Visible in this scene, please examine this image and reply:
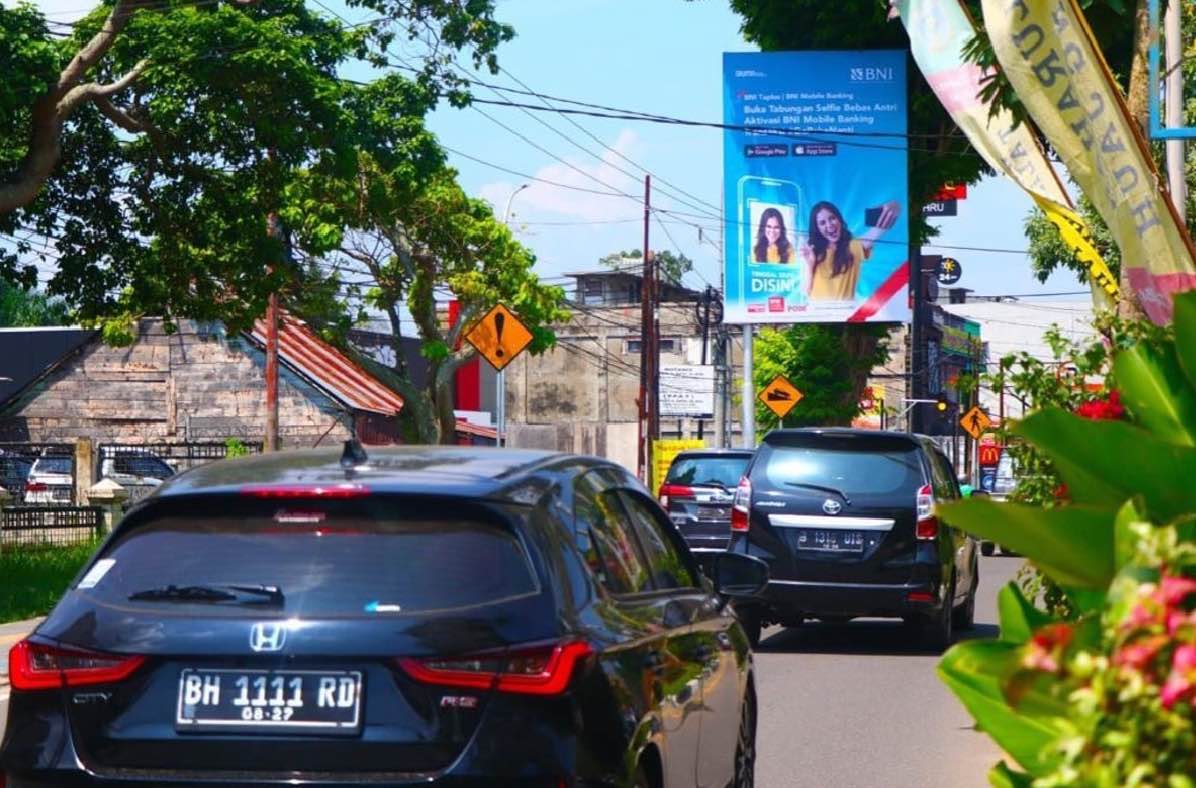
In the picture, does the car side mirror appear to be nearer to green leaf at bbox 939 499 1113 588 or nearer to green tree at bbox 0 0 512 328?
green leaf at bbox 939 499 1113 588

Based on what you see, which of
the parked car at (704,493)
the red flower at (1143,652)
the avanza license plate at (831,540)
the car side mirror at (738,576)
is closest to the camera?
the red flower at (1143,652)

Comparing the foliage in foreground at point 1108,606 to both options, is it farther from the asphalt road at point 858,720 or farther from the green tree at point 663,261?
the green tree at point 663,261

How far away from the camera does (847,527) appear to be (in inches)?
605

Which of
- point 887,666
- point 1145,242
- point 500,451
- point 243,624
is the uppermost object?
point 1145,242

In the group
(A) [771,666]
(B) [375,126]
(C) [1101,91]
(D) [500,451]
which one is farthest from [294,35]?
(D) [500,451]

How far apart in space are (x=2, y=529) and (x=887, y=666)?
1572 centimetres

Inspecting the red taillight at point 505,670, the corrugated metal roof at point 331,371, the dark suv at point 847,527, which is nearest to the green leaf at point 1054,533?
the red taillight at point 505,670

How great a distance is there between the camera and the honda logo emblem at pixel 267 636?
4.83m

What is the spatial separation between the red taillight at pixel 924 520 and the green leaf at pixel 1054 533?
12.6 meters

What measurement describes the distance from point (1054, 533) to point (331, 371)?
50894mm

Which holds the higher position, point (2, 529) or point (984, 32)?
point (984, 32)

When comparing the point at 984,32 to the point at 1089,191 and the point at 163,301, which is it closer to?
the point at 1089,191

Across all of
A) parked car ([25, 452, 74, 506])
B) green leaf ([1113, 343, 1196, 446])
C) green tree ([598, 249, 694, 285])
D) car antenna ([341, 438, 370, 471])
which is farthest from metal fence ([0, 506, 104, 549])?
green tree ([598, 249, 694, 285])

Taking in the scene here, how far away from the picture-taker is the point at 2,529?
2672 cm
